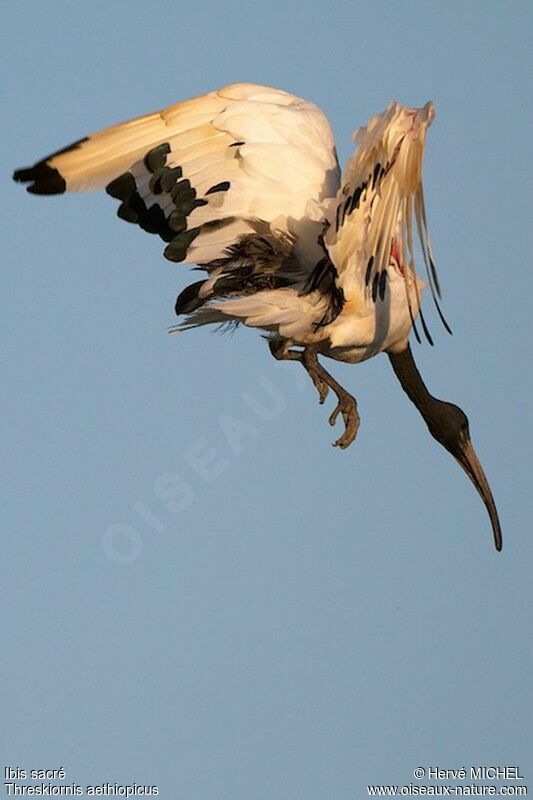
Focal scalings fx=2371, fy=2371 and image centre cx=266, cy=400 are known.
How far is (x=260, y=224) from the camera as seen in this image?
15797 mm

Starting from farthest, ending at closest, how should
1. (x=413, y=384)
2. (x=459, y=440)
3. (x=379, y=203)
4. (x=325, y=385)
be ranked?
1. (x=459, y=440)
2. (x=413, y=384)
3. (x=325, y=385)
4. (x=379, y=203)

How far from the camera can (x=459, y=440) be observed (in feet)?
59.6

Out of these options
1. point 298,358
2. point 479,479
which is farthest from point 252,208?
point 479,479

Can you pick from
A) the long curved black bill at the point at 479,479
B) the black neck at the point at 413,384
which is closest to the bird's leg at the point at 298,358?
the black neck at the point at 413,384

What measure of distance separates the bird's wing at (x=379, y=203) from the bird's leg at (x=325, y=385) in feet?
1.91

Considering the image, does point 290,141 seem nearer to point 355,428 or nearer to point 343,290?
point 343,290

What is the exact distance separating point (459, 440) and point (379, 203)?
142 inches

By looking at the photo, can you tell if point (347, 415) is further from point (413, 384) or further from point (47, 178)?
point (47, 178)

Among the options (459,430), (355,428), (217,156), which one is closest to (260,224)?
Answer: (217,156)

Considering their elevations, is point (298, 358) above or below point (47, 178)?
below

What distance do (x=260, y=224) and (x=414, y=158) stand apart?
1.44 m

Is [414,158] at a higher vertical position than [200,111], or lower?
lower

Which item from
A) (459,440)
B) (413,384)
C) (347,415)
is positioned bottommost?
(347,415)

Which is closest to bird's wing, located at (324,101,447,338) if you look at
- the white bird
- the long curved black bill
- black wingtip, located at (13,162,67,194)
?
the white bird
